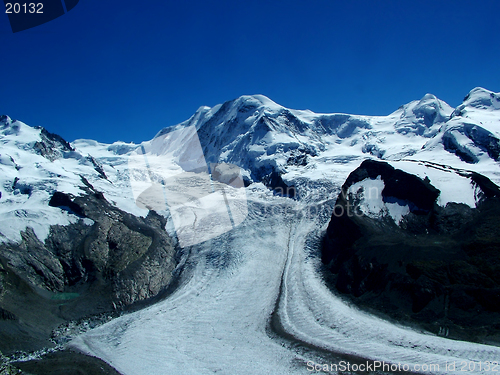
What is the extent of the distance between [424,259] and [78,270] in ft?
117

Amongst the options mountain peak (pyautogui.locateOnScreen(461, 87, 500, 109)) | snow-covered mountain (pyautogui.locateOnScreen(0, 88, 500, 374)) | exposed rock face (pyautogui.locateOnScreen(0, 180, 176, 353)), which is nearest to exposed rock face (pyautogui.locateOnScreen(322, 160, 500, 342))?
snow-covered mountain (pyautogui.locateOnScreen(0, 88, 500, 374))

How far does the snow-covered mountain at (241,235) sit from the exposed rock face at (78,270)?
218 millimetres

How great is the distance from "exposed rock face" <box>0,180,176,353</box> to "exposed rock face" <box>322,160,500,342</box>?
21.3m

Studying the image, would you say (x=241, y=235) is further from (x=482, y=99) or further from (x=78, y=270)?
(x=482, y=99)

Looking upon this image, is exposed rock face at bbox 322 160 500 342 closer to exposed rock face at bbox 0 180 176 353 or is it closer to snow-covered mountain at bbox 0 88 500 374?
snow-covered mountain at bbox 0 88 500 374

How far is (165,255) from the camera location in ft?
149

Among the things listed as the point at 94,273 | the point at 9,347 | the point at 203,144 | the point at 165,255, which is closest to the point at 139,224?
the point at 165,255

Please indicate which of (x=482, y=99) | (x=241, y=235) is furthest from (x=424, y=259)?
(x=482, y=99)

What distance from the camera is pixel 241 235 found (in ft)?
164

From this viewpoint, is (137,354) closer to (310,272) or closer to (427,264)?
(310,272)

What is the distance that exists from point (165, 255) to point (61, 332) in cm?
1595

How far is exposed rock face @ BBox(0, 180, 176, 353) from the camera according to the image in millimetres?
31203

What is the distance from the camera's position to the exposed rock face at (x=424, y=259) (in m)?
28.2

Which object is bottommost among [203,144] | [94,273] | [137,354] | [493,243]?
[137,354]
